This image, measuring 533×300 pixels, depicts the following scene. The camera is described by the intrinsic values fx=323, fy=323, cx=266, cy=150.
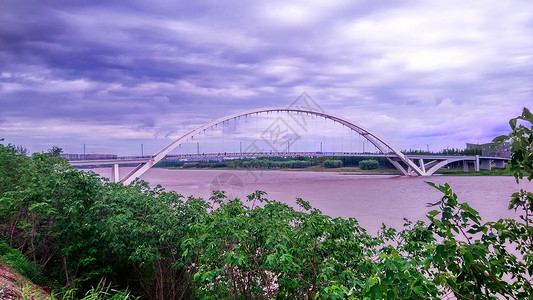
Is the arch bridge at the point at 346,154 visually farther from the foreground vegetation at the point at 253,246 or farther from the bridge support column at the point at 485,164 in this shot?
the foreground vegetation at the point at 253,246

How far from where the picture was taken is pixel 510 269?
5.80 feet

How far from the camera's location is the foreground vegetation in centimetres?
159

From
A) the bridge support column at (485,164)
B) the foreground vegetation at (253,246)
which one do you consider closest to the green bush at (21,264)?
the foreground vegetation at (253,246)

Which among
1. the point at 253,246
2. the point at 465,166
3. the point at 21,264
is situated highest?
the point at 253,246

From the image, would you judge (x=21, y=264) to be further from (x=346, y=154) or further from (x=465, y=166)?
(x=465, y=166)

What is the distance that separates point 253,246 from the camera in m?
3.11

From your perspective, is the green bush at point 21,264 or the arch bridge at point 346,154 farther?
the arch bridge at point 346,154

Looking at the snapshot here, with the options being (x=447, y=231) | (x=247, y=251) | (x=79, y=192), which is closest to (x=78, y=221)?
(x=79, y=192)

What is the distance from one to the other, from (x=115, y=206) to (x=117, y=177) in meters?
21.3

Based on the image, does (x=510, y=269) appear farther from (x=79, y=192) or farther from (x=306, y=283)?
(x=79, y=192)

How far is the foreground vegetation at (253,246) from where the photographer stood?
1589mm

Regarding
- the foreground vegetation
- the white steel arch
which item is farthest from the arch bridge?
the foreground vegetation

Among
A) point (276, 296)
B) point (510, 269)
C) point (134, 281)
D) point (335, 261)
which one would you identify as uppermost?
point (510, 269)

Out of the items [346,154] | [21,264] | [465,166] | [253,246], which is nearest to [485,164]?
[465,166]
